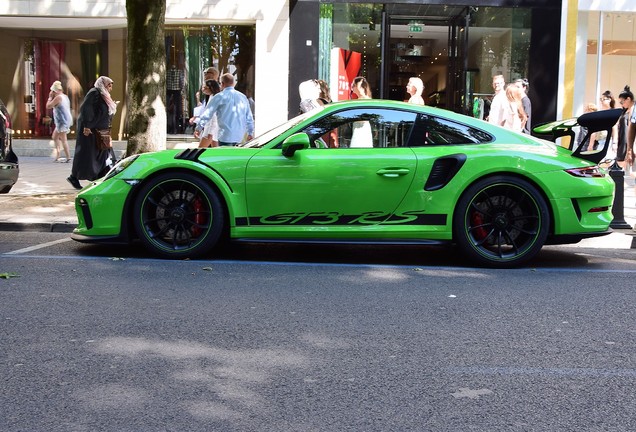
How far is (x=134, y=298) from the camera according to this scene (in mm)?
5621

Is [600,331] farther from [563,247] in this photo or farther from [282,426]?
[563,247]

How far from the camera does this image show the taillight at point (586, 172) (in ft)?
23.2

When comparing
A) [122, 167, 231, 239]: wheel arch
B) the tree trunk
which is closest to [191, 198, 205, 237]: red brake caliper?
[122, 167, 231, 239]: wheel arch

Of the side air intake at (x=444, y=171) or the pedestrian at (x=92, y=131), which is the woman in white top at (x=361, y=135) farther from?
the pedestrian at (x=92, y=131)

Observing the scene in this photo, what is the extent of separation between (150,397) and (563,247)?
5.91 m

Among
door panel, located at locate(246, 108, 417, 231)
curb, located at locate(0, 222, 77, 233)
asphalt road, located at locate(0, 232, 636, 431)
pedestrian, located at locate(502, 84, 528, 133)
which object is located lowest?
asphalt road, located at locate(0, 232, 636, 431)

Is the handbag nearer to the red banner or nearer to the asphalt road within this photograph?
the asphalt road

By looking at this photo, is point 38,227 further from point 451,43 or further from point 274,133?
point 451,43

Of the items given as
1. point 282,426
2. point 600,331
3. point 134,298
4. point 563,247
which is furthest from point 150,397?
point 563,247

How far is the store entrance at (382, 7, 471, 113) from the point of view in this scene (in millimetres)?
17953

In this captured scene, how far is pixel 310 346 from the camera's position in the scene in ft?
14.8

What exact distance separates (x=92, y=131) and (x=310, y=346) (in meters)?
8.50

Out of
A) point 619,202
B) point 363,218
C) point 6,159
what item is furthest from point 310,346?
point 6,159

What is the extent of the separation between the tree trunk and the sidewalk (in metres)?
1.30
